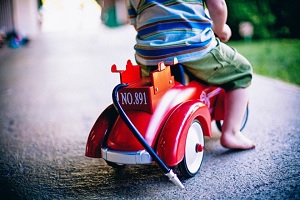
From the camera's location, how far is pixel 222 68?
1814mm

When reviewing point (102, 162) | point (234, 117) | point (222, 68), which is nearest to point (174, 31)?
point (222, 68)

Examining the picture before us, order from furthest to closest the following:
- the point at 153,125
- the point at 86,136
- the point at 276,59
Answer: the point at 276,59 → the point at 86,136 → the point at 153,125

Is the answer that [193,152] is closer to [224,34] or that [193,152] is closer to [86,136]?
[224,34]

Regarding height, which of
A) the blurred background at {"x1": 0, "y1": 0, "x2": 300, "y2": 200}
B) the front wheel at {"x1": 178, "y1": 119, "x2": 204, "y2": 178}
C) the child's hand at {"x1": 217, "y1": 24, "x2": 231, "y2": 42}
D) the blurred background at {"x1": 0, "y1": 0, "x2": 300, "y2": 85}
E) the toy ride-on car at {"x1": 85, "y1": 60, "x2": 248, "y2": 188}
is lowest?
the blurred background at {"x1": 0, "y1": 0, "x2": 300, "y2": 85}

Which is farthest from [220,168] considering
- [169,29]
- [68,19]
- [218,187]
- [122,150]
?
[68,19]

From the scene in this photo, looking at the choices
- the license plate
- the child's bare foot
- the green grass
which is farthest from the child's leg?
the green grass

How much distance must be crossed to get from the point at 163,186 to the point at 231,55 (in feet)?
2.30

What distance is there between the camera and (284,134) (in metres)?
2.17

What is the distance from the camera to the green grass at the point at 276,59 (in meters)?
4.04

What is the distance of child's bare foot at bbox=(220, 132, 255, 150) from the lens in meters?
1.91

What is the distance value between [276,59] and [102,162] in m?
3.74

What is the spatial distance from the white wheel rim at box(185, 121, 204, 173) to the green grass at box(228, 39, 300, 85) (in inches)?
85.2

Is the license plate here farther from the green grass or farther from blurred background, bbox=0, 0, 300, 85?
the green grass

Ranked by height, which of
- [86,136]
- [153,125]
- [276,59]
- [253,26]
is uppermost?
[153,125]
